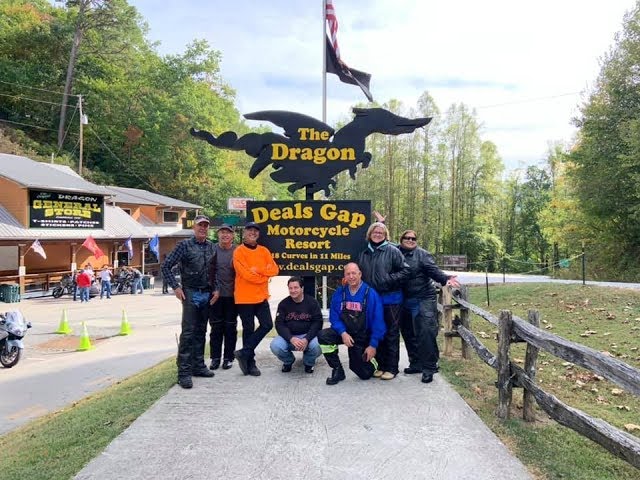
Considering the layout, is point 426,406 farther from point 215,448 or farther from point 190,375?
point 190,375

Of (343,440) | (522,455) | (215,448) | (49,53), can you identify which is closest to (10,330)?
(215,448)

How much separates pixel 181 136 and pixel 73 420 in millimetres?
35641

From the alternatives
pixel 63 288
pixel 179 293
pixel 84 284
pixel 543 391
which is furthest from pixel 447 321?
pixel 63 288

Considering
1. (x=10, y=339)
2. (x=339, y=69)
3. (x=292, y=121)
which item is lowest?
(x=10, y=339)

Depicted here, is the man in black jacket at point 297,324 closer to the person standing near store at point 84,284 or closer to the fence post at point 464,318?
the fence post at point 464,318

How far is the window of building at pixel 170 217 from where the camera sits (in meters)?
36.2

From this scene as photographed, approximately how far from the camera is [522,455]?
3664 millimetres

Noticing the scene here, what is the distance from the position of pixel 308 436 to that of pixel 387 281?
2026 millimetres

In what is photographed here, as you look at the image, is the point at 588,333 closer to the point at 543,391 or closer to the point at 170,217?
the point at 543,391

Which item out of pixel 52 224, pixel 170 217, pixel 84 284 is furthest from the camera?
pixel 170 217

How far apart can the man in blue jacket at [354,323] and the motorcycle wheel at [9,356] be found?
7466mm

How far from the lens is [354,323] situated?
17.2 feet

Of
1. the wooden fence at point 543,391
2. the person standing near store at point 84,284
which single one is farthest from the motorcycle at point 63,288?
the wooden fence at point 543,391

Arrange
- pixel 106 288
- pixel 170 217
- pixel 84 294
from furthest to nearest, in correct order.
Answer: pixel 170 217 → pixel 106 288 → pixel 84 294
